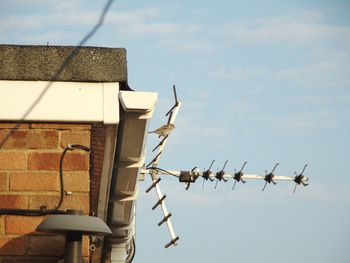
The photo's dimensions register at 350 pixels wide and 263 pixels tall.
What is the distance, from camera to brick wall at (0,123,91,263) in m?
3.90

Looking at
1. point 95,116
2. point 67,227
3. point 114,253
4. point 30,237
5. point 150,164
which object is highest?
point 95,116

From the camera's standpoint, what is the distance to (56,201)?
397 cm

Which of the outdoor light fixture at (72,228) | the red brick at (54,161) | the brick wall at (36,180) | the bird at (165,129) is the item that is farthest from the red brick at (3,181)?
the bird at (165,129)

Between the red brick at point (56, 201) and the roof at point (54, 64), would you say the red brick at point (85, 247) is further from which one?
the roof at point (54, 64)

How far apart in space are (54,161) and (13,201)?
0.24 metres

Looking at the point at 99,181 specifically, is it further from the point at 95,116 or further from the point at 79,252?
the point at 79,252

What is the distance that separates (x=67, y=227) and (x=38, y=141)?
0.79 meters

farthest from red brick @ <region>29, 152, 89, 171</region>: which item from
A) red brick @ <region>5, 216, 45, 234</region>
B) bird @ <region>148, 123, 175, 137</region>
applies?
bird @ <region>148, 123, 175, 137</region>

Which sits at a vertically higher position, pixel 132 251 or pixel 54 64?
pixel 54 64

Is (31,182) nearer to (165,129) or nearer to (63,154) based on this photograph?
(63,154)

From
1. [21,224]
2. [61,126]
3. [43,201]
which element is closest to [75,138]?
[61,126]

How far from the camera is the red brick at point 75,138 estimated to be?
401 cm

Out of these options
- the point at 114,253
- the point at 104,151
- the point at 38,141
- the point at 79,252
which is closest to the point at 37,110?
the point at 38,141

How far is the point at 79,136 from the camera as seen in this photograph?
158 inches
